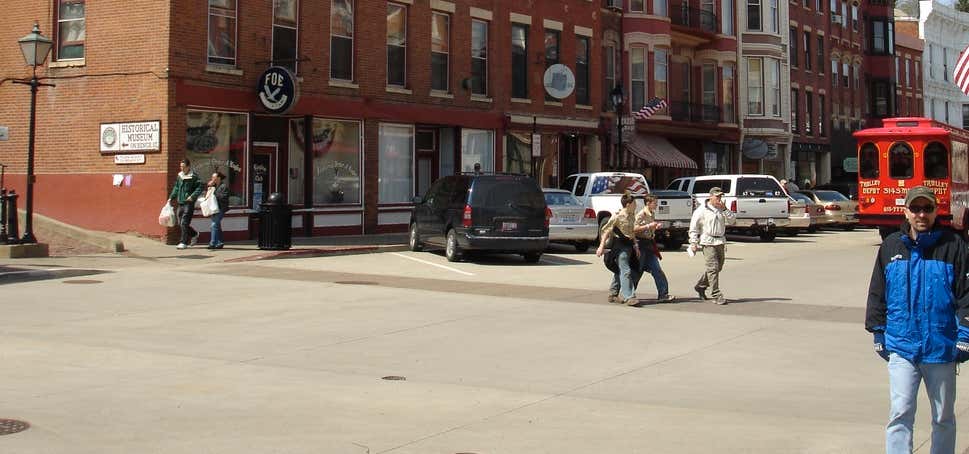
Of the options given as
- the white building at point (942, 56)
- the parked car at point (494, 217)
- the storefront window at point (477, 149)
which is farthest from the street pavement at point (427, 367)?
the white building at point (942, 56)

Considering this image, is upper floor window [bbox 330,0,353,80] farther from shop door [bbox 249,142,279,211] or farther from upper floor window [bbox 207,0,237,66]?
upper floor window [bbox 207,0,237,66]

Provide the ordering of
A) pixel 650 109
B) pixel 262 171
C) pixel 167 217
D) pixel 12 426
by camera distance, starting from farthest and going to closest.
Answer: pixel 650 109
pixel 262 171
pixel 167 217
pixel 12 426

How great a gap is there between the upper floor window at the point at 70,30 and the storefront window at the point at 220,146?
3213 millimetres

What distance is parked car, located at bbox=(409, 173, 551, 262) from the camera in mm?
20016

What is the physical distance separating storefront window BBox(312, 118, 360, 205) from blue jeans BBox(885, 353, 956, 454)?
21633 mm

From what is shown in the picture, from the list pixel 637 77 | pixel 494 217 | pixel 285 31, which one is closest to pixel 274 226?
pixel 494 217

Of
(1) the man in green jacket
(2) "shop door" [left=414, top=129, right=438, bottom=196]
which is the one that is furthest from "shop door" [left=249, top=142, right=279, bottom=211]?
(2) "shop door" [left=414, top=129, right=438, bottom=196]

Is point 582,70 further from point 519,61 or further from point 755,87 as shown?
point 755,87

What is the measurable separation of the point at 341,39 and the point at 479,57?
5.79 meters

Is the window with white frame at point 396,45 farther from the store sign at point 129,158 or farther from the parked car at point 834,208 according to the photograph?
the parked car at point 834,208

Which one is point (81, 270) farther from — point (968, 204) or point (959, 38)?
point (959, 38)

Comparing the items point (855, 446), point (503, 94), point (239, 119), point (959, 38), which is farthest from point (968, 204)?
point (959, 38)

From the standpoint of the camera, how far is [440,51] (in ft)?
96.8

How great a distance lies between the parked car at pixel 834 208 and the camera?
3578 cm
